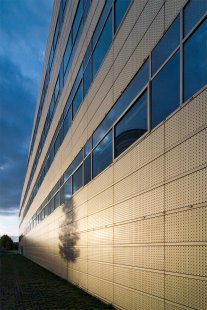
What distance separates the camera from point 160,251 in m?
8.86

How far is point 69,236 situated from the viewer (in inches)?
856

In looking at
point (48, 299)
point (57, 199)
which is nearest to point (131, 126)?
point (48, 299)

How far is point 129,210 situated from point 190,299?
163 inches

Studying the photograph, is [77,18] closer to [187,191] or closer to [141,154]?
[141,154]

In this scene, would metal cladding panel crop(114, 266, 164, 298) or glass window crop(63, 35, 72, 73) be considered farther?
glass window crop(63, 35, 72, 73)

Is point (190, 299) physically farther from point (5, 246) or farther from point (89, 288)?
point (5, 246)

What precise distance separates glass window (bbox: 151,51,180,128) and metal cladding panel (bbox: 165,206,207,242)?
2209 millimetres

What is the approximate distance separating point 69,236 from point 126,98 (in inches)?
453

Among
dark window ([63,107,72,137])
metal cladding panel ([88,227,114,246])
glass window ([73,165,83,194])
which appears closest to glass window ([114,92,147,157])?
metal cladding panel ([88,227,114,246])

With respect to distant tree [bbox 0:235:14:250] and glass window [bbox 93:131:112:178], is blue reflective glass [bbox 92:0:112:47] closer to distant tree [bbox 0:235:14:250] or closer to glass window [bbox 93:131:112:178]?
glass window [bbox 93:131:112:178]

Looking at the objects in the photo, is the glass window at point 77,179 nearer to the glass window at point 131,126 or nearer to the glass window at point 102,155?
the glass window at point 102,155

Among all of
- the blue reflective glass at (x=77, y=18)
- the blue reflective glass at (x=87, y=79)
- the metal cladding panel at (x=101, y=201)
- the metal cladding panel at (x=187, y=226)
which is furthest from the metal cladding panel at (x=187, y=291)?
the blue reflective glass at (x=77, y=18)

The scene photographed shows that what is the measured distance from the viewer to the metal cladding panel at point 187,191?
715 cm

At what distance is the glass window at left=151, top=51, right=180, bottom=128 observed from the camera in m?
8.62
